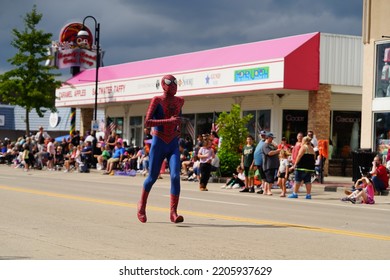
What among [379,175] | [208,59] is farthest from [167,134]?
[208,59]

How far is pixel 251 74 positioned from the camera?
33656 mm

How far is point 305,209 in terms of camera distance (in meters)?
17.5

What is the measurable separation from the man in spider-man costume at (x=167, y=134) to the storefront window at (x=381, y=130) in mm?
18376

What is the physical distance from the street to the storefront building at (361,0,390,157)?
11390 mm

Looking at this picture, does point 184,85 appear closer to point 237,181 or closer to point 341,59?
point 341,59

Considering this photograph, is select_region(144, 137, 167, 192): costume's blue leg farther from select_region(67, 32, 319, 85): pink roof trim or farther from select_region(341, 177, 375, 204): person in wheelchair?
select_region(67, 32, 319, 85): pink roof trim

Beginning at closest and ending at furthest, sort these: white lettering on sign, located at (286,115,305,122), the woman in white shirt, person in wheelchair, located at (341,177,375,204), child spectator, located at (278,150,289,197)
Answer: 1. person in wheelchair, located at (341,177,375,204)
2. child spectator, located at (278,150,289,197)
3. the woman in white shirt
4. white lettering on sign, located at (286,115,305,122)

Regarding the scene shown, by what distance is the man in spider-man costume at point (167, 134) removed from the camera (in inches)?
476

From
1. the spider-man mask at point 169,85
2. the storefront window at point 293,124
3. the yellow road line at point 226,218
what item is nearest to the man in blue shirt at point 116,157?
the storefront window at point 293,124

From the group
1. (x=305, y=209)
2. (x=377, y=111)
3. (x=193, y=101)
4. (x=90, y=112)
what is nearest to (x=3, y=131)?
(x=90, y=112)

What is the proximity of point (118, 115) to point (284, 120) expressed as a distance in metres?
16.3

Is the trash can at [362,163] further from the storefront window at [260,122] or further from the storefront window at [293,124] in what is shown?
the storefront window at [260,122]

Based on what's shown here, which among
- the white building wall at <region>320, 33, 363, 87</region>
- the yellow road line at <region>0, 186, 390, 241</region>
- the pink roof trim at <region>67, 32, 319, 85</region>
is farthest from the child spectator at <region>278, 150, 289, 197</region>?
the white building wall at <region>320, 33, 363, 87</region>

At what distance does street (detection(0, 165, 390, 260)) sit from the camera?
29.5ft
